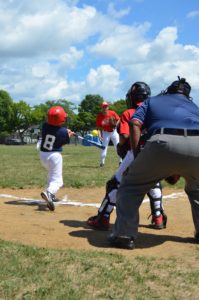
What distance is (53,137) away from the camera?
754cm

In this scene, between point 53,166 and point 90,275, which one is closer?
point 90,275

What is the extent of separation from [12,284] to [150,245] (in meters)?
1.94

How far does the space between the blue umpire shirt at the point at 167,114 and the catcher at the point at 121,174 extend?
2.17 ft

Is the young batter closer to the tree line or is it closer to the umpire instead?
the umpire

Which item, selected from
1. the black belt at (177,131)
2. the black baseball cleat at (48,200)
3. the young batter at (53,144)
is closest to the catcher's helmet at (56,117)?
the young batter at (53,144)

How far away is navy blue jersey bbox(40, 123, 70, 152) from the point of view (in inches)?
297

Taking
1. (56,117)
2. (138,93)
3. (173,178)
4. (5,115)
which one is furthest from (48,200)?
(5,115)

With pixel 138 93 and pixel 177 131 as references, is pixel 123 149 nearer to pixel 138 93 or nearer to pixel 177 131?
pixel 138 93

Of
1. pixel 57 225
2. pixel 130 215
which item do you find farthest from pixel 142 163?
pixel 57 225

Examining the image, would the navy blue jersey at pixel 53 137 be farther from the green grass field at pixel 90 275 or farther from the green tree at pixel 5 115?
the green tree at pixel 5 115

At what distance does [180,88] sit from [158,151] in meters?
0.89

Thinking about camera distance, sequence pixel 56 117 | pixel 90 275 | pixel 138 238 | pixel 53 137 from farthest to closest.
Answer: pixel 53 137, pixel 56 117, pixel 138 238, pixel 90 275

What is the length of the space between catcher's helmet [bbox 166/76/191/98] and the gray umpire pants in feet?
2.15

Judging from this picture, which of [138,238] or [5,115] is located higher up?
[5,115]
